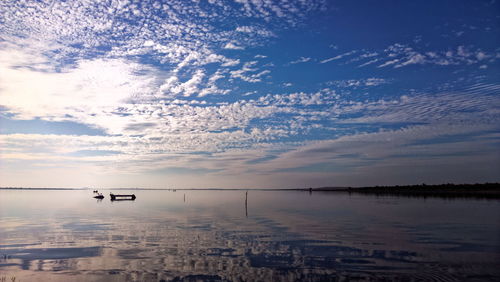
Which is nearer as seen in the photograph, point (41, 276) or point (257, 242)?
point (41, 276)

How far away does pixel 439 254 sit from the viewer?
80.8 ft

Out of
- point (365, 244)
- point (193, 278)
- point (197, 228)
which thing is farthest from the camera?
point (197, 228)

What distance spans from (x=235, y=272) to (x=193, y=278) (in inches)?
98.3

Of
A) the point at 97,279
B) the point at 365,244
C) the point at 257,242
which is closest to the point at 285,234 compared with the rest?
the point at 257,242

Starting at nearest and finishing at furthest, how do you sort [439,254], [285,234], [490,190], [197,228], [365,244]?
[439,254] → [365,244] → [285,234] → [197,228] → [490,190]

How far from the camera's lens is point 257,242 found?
98.0ft

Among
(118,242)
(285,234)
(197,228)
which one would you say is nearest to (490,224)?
(285,234)

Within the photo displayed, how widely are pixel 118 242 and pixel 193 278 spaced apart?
14190 millimetres

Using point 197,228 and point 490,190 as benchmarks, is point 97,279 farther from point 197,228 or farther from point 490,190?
point 490,190

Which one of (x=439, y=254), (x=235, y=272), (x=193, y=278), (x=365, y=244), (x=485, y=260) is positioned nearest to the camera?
(x=193, y=278)

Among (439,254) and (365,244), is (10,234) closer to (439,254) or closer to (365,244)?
(365,244)

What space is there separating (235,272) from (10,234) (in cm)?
2776

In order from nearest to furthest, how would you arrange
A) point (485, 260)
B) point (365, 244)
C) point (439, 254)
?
point (485, 260) < point (439, 254) < point (365, 244)

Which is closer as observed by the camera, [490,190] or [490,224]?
[490,224]
